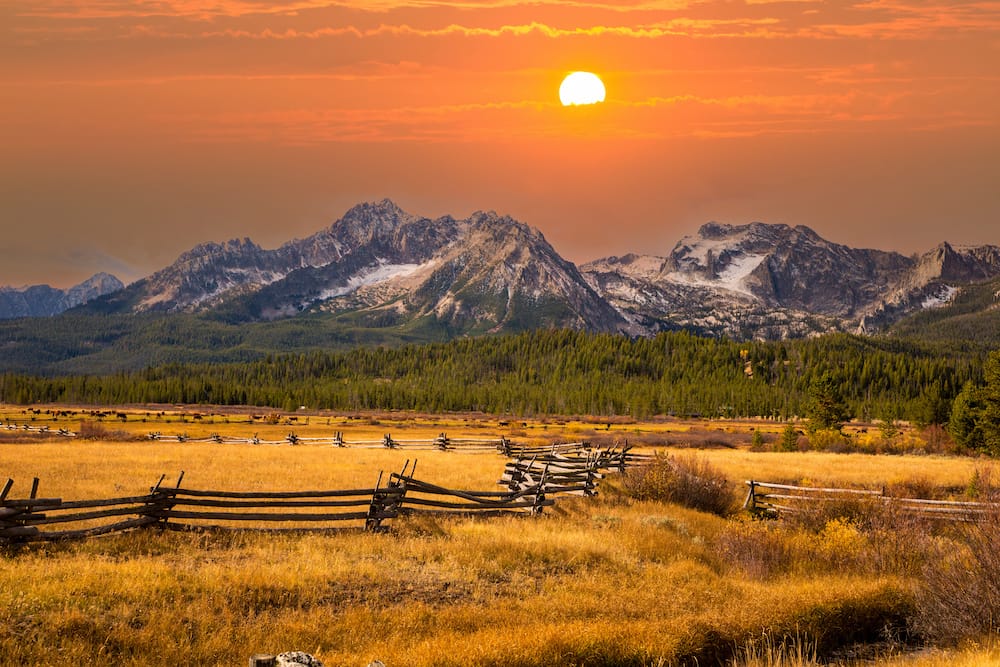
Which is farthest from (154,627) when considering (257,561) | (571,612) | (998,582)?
(998,582)

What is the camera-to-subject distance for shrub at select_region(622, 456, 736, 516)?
30672 millimetres

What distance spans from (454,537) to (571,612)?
606cm

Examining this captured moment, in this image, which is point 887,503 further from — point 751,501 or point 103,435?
point 103,435

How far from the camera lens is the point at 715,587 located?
754 inches

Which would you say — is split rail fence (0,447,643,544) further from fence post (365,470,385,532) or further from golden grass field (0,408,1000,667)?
golden grass field (0,408,1000,667)

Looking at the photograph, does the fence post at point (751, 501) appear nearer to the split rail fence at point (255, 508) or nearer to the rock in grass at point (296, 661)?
the split rail fence at point (255, 508)

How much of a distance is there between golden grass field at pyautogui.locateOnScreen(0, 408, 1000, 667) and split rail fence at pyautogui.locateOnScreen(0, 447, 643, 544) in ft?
1.74

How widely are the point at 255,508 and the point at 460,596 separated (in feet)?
36.2

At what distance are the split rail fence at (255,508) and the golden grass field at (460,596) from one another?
532mm

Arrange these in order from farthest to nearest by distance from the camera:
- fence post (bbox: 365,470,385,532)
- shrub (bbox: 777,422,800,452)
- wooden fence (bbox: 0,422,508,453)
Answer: shrub (bbox: 777,422,800,452) → wooden fence (bbox: 0,422,508,453) → fence post (bbox: 365,470,385,532)

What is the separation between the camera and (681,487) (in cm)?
3077

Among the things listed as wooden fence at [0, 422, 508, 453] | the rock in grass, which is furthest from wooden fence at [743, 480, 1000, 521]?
wooden fence at [0, 422, 508, 453]

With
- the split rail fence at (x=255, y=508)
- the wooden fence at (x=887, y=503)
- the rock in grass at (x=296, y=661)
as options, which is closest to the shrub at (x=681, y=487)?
the wooden fence at (x=887, y=503)

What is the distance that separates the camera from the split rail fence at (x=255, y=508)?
16703mm
